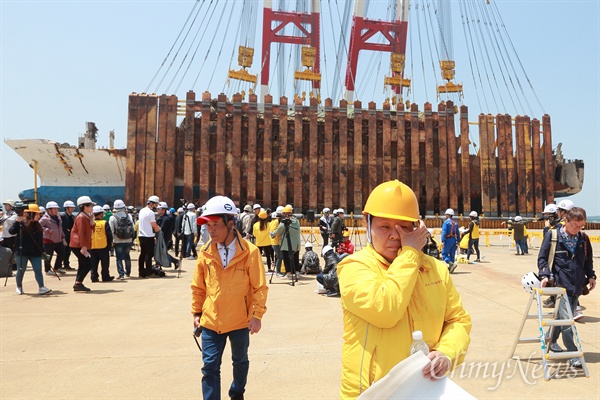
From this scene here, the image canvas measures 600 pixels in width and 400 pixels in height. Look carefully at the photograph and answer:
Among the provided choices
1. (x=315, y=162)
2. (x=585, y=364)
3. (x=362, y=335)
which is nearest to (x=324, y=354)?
(x=585, y=364)

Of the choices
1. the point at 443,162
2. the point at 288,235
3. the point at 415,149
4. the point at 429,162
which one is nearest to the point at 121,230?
the point at 288,235

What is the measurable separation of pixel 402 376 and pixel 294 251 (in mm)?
9570

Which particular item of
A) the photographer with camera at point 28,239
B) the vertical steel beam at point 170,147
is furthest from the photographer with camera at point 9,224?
the vertical steel beam at point 170,147

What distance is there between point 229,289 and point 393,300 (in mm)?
1847

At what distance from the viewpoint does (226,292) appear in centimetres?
344

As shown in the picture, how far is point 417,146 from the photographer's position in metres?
30.0

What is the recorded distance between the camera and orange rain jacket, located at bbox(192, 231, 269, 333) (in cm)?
341

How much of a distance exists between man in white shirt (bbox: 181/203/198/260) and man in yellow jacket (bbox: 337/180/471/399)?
40.6 ft

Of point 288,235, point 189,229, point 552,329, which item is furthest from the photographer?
point 189,229

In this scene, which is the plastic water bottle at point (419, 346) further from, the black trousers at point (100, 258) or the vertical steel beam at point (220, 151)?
the vertical steel beam at point (220, 151)

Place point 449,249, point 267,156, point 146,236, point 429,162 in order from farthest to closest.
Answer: point 429,162, point 267,156, point 449,249, point 146,236

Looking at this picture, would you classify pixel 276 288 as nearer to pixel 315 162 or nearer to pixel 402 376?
pixel 402 376

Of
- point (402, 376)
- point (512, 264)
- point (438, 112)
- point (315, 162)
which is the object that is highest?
point (438, 112)

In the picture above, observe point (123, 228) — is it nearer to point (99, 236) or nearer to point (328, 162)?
point (99, 236)
